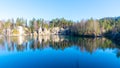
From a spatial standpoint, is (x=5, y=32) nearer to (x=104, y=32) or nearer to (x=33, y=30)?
(x=33, y=30)

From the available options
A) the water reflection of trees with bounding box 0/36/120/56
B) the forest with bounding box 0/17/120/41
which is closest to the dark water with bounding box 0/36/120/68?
the water reflection of trees with bounding box 0/36/120/56

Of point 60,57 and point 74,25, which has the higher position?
point 74,25

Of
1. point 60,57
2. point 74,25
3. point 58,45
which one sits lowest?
point 60,57

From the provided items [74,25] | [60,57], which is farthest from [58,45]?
[74,25]

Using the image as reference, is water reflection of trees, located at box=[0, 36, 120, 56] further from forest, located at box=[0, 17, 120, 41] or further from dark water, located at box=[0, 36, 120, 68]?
forest, located at box=[0, 17, 120, 41]

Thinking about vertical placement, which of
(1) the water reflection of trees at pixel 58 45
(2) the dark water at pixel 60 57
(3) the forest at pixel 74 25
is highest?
(3) the forest at pixel 74 25

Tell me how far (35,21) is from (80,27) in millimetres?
30448

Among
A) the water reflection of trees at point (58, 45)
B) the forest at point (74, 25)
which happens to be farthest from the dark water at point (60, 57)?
the forest at point (74, 25)

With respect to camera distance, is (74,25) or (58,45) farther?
(74,25)

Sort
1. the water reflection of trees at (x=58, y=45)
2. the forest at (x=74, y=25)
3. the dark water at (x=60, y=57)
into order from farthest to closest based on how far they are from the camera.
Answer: the forest at (x=74, y=25) → the water reflection of trees at (x=58, y=45) → the dark water at (x=60, y=57)

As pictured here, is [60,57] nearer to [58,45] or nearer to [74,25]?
[58,45]

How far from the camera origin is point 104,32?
6669cm

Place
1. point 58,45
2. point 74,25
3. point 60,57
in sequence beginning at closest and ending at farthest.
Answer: point 60,57 → point 58,45 → point 74,25

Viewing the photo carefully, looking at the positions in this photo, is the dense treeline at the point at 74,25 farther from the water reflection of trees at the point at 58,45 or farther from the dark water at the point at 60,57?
the dark water at the point at 60,57
